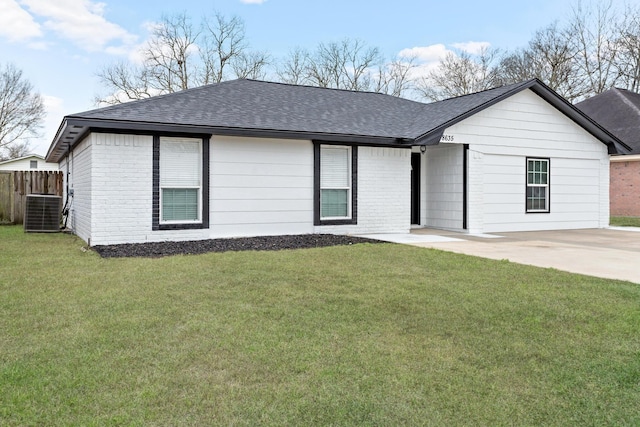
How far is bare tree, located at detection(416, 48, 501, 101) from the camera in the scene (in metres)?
33.9

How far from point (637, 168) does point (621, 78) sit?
12.8 meters

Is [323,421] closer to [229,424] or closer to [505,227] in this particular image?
[229,424]

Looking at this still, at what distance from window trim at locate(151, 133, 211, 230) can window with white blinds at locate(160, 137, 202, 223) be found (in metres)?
0.06

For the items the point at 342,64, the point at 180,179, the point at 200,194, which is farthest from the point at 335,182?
the point at 342,64

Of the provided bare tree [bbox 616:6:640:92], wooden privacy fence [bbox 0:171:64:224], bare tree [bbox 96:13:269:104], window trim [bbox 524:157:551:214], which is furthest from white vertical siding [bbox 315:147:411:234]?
bare tree [bbox 616:6:640:92]

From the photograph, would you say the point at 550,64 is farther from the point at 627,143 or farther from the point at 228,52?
the point at 228,52

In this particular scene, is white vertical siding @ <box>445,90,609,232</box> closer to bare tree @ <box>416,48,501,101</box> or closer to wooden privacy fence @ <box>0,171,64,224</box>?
wooden privacy fence @ <box>0,171,64,224</box>

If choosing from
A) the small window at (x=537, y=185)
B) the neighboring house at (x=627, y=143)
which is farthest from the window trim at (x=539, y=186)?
the neighboring house at (x=627, y=143)

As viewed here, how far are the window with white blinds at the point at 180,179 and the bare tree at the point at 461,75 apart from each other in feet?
88.3

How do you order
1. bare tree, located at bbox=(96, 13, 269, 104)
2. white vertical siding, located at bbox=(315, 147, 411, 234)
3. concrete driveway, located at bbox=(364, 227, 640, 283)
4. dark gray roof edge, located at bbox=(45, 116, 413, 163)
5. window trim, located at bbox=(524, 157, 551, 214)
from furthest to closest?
bare tree, located at bbox=(96, 13, 269, 104), window trim, located at bbox=(524, 157, 551, 214), white vertical siding, located at bbox=(315, 147, 411, 234), dark gray roof edge, located at bbox=(45, 116, 413, 163), concrete driveway, located at bbox=(364, 227, 640, 283)

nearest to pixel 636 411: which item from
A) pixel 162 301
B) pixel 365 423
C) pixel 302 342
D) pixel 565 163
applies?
pixel 365 423

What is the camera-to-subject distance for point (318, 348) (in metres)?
3.83

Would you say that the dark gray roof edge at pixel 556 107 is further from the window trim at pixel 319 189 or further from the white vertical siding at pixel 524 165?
the window trim at pixel 319 189

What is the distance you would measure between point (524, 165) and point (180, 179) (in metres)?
9.24
